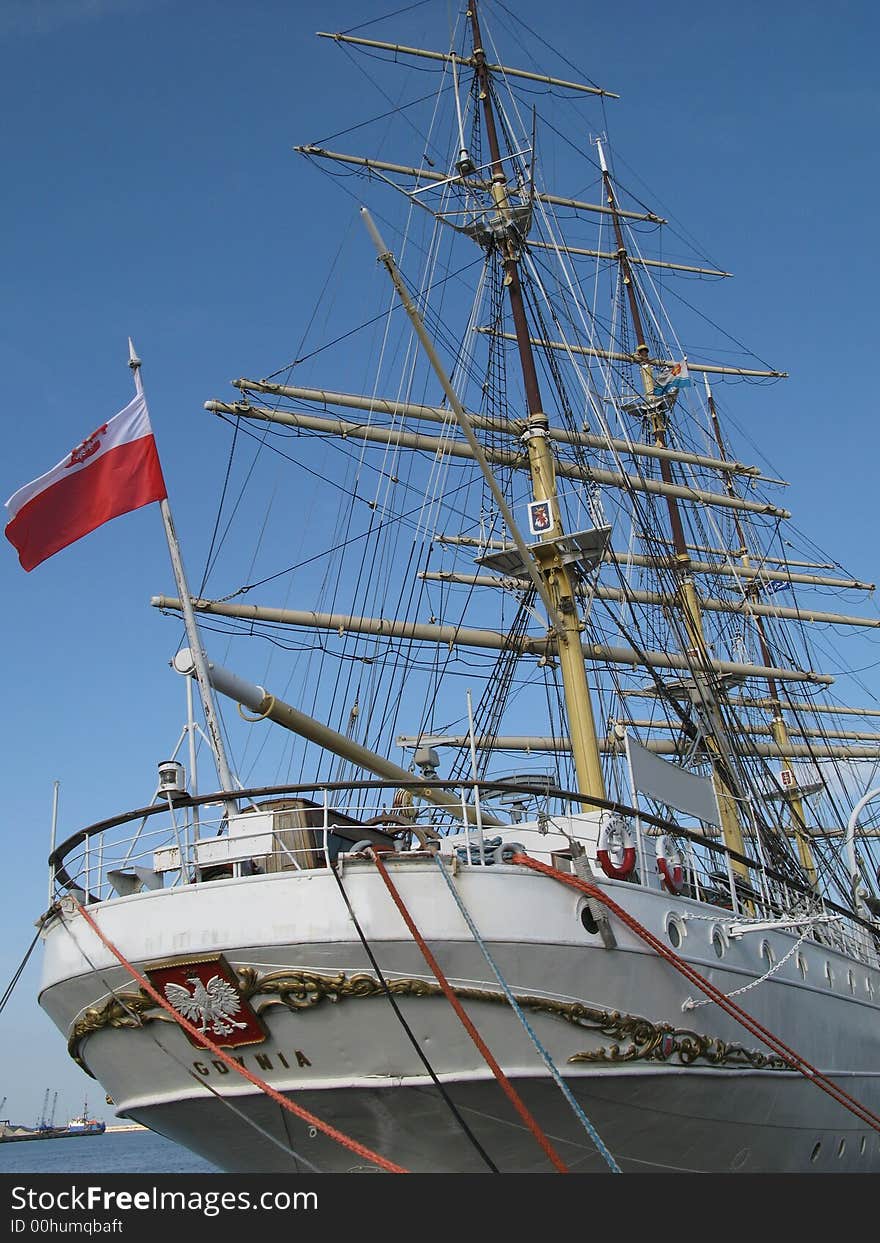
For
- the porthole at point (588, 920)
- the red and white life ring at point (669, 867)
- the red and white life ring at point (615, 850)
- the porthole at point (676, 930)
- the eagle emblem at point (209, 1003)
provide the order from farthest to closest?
the red and white life ring at point (669, 867), the porthole at point (676, 930), the red and white life ring at point (615, 850), the porthole at point (588, 920), the eagle emblem at point (209, 1003)

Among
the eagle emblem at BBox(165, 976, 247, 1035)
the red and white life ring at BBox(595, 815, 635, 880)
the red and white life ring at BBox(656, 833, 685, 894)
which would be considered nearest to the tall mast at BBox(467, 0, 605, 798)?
the red and white life ring at BBox(656, 833, 685, 894)

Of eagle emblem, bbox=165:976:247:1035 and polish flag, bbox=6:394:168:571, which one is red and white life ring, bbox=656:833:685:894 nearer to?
eagle emblem, bbox=165:976:247:1035

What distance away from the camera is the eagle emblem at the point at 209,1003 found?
11.1 meters

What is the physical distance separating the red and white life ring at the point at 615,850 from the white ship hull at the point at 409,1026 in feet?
0.98

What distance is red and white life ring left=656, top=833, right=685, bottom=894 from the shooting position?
1344 centimetres

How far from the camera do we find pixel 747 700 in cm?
4162

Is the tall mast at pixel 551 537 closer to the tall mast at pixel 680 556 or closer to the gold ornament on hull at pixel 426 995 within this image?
the gold ornament on hull at pixel 426 995

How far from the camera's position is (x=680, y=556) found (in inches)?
1407

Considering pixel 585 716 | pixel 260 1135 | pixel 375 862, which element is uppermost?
pixel 585 716

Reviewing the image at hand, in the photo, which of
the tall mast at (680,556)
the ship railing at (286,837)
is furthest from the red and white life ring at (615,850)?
the tall mast at (680,556)
